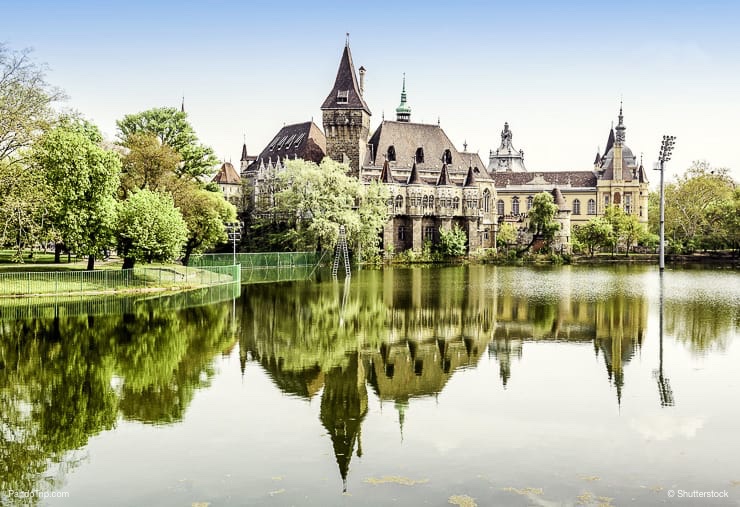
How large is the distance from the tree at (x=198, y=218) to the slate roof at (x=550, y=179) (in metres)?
69.4

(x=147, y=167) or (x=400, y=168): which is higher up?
(x=400, y=168)

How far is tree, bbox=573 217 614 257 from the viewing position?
8681 centimetres

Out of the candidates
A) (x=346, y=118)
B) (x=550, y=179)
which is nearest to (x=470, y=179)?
(x=346, y=118)

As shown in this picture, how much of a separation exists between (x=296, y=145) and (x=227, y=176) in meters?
17.3

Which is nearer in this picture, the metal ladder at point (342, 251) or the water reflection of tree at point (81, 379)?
the water reflection of tree at point (81, 379)

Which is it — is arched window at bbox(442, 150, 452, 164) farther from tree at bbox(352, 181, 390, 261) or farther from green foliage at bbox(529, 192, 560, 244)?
tree at bbox(352, 181, 390, 261)

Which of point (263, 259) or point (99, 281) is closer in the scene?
point (99, 281)

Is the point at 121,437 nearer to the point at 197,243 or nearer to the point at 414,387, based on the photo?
the point at 414,387

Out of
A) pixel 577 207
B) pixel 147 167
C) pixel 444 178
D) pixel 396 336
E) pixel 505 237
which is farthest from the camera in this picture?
A: pixel 577 207

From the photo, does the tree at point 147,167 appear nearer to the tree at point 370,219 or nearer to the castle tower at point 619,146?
the tree at point 370,219

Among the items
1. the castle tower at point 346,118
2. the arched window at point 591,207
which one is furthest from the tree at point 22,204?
the arched window at point 591,207

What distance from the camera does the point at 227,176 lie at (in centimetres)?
10269

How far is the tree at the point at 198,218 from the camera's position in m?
51.2

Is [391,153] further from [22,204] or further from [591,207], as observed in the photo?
[22,204]
